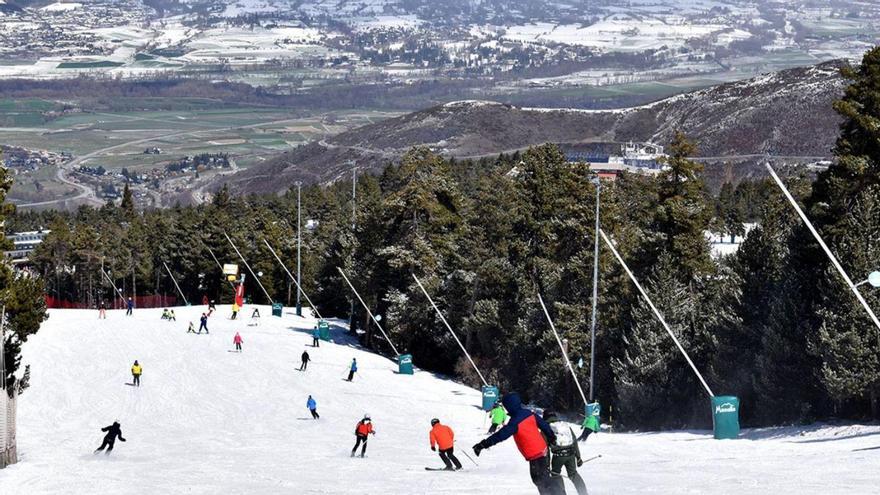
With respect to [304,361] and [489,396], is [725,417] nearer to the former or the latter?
[489,396]

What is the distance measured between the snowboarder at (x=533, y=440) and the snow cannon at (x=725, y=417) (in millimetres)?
17302

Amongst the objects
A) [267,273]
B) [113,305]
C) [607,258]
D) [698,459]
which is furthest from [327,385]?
[113,305]

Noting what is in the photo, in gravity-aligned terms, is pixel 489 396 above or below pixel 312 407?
below

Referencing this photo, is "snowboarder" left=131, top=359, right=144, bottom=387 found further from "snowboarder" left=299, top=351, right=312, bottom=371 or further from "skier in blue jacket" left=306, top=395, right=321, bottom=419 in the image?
"skier in blue jacket" left=306, top=395, right=321, bottom=419

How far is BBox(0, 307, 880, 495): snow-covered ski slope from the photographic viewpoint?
1029 inches

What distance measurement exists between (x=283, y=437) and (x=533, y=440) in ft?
81.0

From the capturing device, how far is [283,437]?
4175cm

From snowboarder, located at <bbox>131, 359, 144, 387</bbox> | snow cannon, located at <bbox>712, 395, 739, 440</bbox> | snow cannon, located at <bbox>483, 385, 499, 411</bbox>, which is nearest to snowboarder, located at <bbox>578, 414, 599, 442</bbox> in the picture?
snow cannon, located at <bbox>712, 395, 739, 440</bbox>

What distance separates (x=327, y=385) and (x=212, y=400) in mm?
6166

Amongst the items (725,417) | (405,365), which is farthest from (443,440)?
(405,365)

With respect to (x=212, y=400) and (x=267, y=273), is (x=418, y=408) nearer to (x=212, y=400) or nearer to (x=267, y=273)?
(x=212, y=400)

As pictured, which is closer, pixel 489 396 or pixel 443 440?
pixel 443 440

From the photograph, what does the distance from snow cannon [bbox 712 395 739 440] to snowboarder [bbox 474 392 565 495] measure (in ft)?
56.8

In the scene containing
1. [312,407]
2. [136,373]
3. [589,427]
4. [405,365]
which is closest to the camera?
[589,427]
